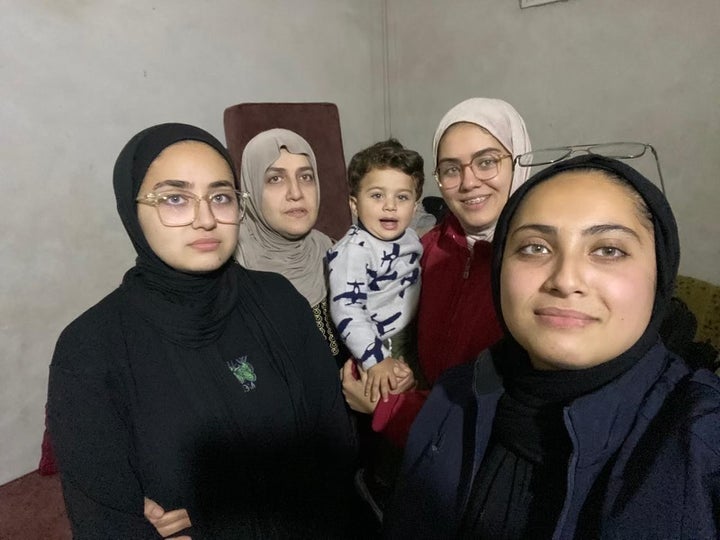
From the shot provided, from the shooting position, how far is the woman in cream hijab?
5.43 feet

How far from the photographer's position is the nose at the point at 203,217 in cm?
104

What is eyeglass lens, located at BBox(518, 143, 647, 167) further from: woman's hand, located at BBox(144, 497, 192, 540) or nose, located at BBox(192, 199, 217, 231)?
woman's hand, located at BBox(144, 497, 192, 540)

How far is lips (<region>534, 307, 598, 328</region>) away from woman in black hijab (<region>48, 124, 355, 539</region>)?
73 centimetres

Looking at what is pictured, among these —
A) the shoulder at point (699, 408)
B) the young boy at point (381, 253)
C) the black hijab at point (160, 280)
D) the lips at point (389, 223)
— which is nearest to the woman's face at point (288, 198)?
the young boy at point (381, 253)

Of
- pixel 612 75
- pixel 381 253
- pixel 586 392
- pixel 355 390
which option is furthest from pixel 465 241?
pixel 612 75

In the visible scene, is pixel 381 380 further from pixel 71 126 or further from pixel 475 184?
pixel 71 126

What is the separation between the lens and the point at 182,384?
103cm

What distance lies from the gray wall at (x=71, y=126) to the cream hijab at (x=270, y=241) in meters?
1.01

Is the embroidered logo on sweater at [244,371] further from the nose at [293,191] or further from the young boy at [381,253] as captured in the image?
the nose at [293,191]

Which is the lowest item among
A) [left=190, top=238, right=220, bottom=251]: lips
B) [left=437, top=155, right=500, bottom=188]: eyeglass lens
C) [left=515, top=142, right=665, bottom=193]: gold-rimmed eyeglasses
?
[left=190, top=238, right=220, bottom=251]: lips

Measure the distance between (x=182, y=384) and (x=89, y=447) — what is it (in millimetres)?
217

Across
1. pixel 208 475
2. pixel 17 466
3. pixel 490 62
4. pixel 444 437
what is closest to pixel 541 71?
pixel 490 62

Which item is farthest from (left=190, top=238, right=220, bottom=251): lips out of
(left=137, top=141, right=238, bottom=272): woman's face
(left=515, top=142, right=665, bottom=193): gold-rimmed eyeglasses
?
(left=515, top=142, right=665, bottom=193): gold-rimmed eyeglasses

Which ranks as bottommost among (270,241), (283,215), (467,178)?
(270,241)
